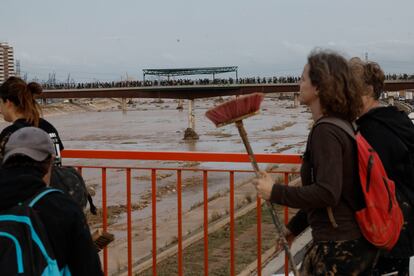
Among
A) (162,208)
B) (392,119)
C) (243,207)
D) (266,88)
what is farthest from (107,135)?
(392,119)

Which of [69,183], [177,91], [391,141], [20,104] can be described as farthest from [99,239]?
[177,91]

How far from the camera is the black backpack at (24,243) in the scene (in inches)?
74.6

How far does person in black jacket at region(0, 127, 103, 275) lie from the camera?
1.95m

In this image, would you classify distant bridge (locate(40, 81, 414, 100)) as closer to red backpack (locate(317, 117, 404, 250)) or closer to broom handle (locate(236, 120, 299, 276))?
broom handle (locate(236, 120, 299, 276))

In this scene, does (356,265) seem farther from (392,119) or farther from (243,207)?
(243,207)

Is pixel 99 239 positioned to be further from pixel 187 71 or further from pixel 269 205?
pixel 187 71

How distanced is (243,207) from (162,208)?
371 centimetres

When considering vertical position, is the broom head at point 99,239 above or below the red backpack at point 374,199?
below

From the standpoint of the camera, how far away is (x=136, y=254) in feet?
32.0

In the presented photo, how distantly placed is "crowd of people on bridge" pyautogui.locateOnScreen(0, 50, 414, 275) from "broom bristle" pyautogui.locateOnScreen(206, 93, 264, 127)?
224 millimetres

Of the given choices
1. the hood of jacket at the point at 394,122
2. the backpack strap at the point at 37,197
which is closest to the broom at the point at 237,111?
the hood of jacket at the point at 394,122

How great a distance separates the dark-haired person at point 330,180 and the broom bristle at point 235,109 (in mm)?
222

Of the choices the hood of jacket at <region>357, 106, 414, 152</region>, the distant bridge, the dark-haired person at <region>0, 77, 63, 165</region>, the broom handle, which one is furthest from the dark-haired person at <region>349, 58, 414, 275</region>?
the distant bridge

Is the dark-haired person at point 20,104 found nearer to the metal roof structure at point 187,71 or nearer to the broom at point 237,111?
the broom at point 237,111
